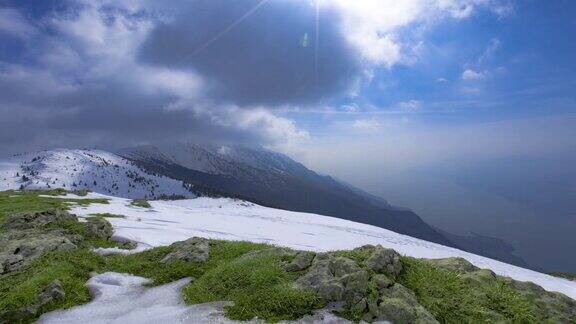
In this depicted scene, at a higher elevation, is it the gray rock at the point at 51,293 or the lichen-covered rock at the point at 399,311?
the lichen-covered rock at the point at 399,311

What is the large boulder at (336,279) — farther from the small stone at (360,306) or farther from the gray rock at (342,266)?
the small stone at (360,306)

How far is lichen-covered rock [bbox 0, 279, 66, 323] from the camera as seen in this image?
44.4 feet

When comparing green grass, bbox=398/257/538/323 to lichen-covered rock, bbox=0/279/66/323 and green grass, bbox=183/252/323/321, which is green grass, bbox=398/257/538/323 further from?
lichen-covered rock, bbox=0/279/66/323

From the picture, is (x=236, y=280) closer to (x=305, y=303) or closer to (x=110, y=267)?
(x=305, y=303)

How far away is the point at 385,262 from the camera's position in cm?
1475

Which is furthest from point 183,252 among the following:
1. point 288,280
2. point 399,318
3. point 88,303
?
point 399,318

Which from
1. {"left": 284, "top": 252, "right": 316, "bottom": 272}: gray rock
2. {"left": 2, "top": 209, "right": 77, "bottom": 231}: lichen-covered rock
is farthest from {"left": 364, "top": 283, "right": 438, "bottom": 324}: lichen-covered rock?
{"left": 2, "top": 209, "right": 77, "bottom": 231}: lichen-covered rock

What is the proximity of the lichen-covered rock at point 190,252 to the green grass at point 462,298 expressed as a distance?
981cm

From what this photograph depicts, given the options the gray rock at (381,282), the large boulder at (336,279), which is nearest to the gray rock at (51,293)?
the large boulder at (336,279)

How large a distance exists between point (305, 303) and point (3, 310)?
35.9 feet

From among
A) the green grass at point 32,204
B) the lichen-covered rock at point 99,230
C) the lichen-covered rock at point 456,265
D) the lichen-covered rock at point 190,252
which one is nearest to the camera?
the lichen-covered rock at point 456,265

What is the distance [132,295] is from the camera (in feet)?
51.2

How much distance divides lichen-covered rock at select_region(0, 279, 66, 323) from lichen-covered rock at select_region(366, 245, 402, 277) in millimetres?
12385

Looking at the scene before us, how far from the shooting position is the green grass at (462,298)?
12.3 metres
